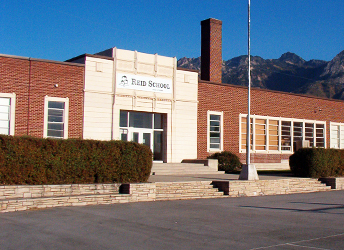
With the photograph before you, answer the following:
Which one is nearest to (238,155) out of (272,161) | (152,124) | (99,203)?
(272,161)

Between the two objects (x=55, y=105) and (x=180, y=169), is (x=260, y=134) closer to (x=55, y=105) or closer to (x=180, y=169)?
(x=180, y=169)

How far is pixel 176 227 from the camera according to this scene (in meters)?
11.0

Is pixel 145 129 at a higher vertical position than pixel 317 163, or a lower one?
higher

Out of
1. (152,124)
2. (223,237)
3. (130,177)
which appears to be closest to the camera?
(223,237)

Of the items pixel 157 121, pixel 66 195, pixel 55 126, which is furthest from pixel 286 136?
pixel 66 195

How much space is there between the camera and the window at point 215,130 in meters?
30.6

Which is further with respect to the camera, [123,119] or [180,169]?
[123,119]

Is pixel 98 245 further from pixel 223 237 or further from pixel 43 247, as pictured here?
pixel 223 237

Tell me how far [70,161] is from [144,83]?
11.9 meters

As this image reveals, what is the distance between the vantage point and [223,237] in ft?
32.0

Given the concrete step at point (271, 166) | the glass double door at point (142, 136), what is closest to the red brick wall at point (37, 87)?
the glass double door at point (142, 136)

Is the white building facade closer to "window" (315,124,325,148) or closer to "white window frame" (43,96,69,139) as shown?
"white window frame" (43,96,69,139)

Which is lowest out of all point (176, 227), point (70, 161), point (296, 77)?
point (176, 227)

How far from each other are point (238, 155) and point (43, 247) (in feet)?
80.3
